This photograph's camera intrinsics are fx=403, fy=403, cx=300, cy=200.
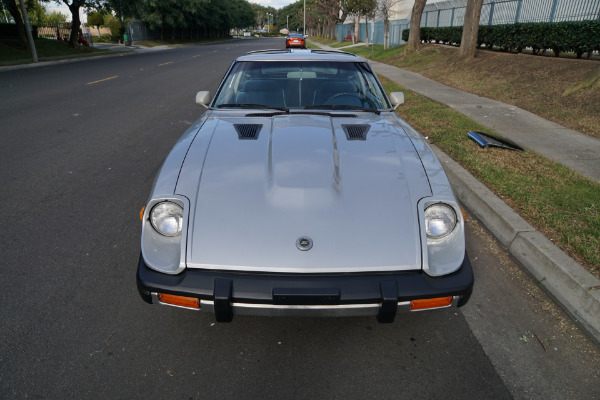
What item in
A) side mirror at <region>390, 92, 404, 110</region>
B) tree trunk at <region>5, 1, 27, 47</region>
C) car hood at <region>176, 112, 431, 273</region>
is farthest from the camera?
tree trunk at <region>5, 1, 27, 47</region>

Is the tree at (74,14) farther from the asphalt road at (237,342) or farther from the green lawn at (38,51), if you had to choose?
the asphalt road at (237,342)

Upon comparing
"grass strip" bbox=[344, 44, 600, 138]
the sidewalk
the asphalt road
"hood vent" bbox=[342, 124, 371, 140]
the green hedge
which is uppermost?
the green hedge

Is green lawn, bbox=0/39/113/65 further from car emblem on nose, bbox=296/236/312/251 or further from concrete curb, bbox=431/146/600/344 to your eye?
car emblem on nose, bbox=296/236/312/251

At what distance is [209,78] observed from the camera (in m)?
14.5

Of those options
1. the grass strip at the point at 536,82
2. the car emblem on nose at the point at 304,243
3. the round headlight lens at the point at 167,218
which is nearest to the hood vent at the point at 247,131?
the round headlight lens at the point at 167,218

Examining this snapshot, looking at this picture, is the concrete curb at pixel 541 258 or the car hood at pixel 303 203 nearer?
the car hood at pixel 303 203

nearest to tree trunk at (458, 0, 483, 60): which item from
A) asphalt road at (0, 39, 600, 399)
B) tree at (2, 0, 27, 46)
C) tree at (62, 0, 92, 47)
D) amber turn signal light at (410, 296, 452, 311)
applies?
asphalt road at (0, 39, 600, 399)

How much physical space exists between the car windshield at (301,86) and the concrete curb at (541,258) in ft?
4.90

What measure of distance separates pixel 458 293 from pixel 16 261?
10.7 feet

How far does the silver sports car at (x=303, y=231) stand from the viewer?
2.02 metres

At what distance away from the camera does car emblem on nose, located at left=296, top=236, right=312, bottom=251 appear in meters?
2.09

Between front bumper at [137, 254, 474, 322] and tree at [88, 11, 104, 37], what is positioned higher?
tree at [88, 11, 104, 37]

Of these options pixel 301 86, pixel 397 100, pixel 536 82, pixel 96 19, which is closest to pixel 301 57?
pixel 301 86

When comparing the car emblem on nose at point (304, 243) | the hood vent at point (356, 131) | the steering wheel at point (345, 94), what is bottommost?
the car emblem on nose at point (304, 243)
